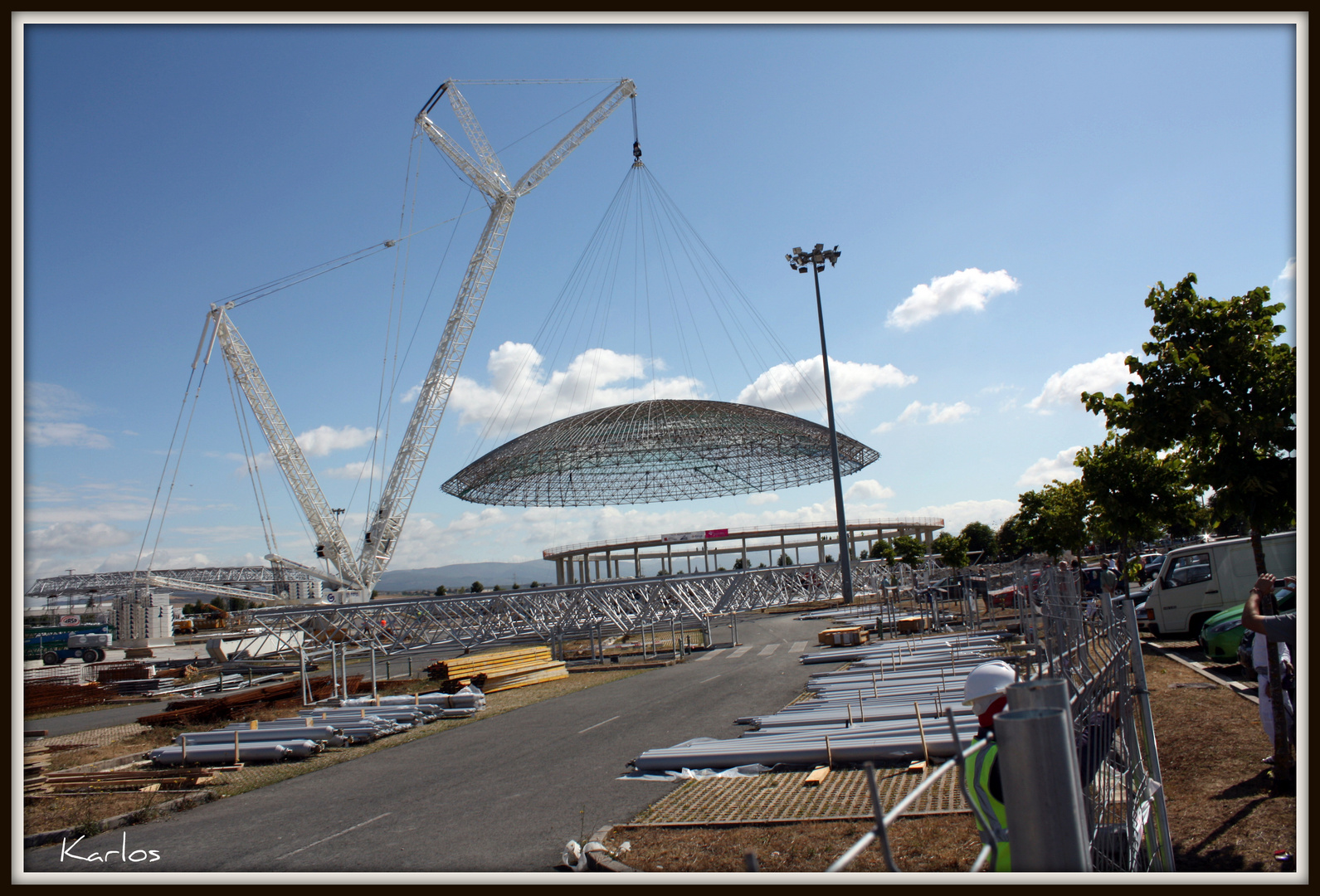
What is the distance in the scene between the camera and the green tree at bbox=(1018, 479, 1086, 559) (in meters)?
32.8

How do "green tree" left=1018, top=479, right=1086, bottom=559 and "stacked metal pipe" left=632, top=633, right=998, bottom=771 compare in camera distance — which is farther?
"green tree" left=1018, top=479, right=1086, bottom=559

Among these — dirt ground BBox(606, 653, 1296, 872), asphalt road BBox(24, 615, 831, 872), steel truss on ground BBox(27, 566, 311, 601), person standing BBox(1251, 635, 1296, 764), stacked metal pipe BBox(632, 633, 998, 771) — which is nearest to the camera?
dirt ground BBox(606, 653, 1296, 872)

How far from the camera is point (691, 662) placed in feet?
84.9

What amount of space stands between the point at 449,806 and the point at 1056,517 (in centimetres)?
3191

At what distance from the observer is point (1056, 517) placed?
3434 centimetres

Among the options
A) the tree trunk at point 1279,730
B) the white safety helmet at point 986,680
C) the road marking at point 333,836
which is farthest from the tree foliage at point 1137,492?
the road marking at point 333,836

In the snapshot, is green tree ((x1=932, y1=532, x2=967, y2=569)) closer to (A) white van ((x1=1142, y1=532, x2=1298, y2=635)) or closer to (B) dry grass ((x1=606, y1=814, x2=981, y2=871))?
(A) white van ((x1=1142, y1=532, x2=1298, y2=635))

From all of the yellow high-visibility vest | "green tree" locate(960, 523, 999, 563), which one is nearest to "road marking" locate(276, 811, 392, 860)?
the yellow high-visibility vest

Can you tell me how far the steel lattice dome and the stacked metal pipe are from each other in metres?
43.6

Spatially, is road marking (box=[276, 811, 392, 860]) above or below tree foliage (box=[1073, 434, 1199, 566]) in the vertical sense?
below

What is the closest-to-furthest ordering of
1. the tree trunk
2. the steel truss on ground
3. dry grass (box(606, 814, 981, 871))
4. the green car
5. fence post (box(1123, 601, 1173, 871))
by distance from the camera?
1. fence post (box(1123, 601, 1173, 871))
2. dry grass (box(606, 814, 981, 871))
3. the tree trunk
4. the green car
5. the steel truss on ground

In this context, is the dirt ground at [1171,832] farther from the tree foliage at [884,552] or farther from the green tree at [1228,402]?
the tree foliage at [884,552]

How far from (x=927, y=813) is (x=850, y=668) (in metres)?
11.7
